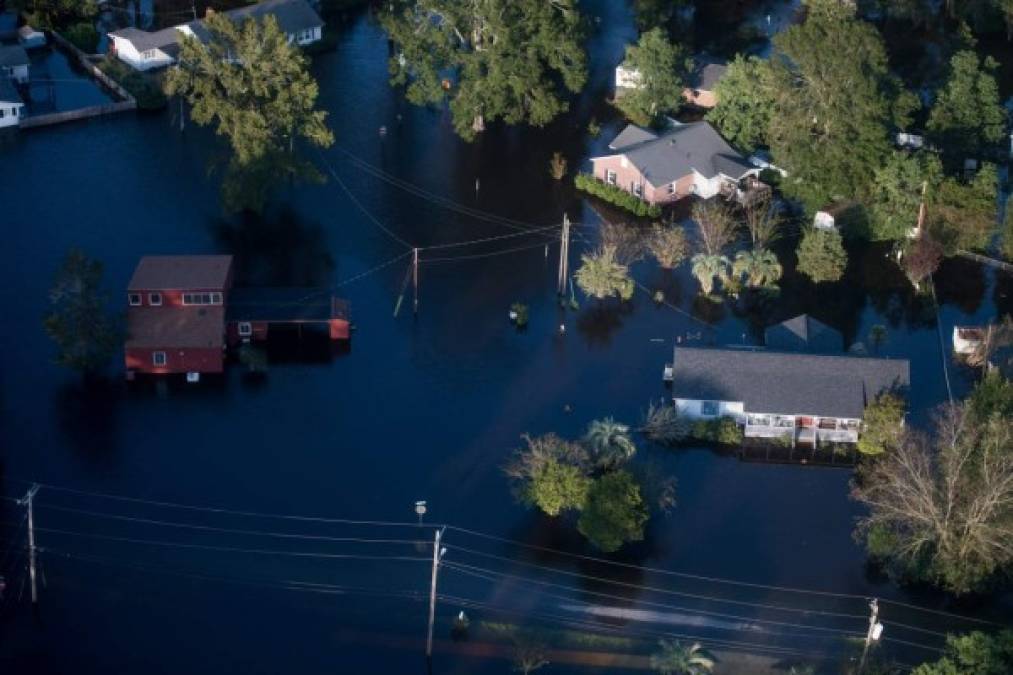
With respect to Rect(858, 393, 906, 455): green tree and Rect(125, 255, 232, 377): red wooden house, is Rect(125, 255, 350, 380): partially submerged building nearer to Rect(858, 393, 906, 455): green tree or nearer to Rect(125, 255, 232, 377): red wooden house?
Rect(125, 255, 232, 377): red wooden house

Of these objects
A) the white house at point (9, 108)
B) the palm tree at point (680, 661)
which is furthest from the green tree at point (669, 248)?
the white house at point (9, 108)

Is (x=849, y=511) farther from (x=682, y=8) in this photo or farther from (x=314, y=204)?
(x=682, y=8)

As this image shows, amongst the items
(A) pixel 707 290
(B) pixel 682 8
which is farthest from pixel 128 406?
(B) pixel 682 8

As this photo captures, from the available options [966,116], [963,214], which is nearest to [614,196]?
[963,214]

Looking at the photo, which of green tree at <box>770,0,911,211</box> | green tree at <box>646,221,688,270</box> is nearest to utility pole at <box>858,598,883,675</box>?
green tree at <box>646,221,688,270</box>

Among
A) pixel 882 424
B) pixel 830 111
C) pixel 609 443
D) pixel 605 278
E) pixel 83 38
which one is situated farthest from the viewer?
pixel 83 38

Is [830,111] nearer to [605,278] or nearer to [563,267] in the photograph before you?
[605,278]

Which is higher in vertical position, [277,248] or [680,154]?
[680,154]
